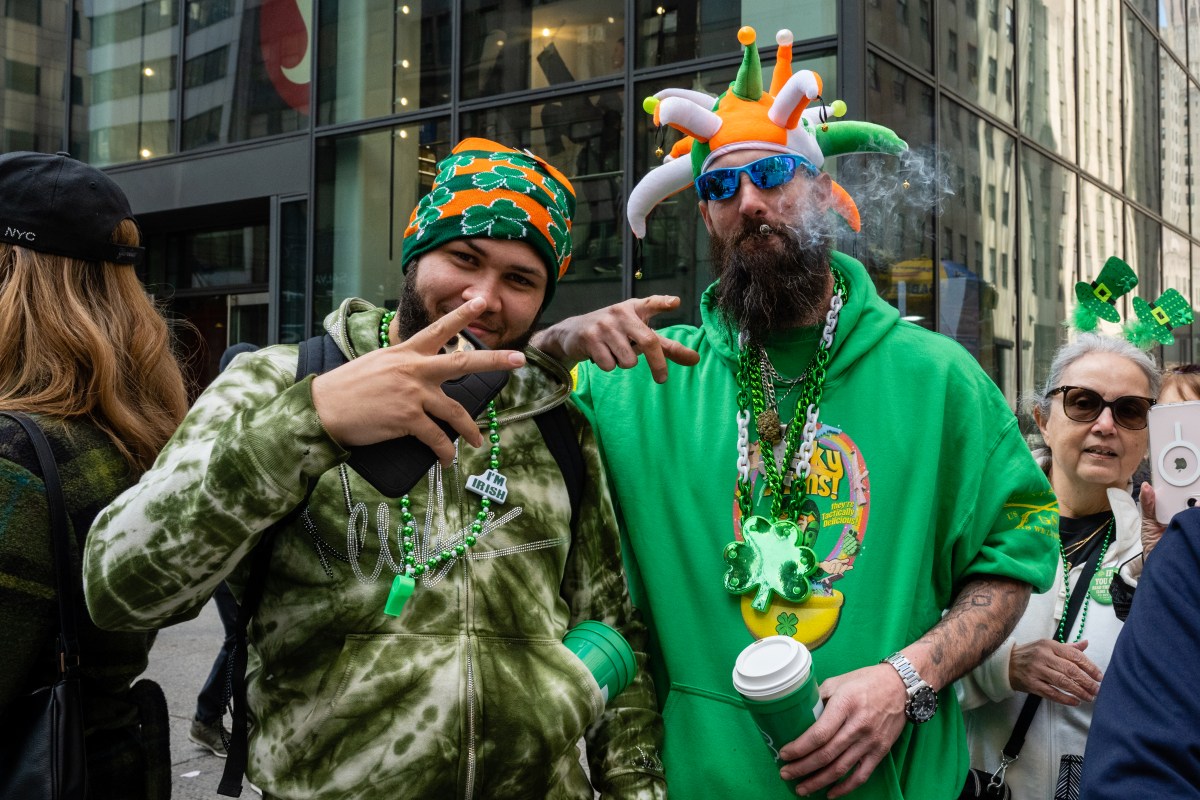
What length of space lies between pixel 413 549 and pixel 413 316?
46 cm

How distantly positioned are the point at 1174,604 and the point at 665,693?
46.0 inches

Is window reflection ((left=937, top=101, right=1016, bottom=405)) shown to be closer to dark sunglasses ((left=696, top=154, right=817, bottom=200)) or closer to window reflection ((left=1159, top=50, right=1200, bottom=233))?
dark sunglasses ((left=696, top=154, right=817, bottom=200))

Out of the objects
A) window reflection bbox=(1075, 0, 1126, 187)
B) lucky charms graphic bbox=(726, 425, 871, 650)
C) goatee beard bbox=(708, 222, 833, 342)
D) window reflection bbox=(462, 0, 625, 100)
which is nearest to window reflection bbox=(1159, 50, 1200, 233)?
window reflection bbox=(1075, 0, 1126, 187)

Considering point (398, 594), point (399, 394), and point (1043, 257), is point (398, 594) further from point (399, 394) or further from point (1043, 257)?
point (1043, 257)

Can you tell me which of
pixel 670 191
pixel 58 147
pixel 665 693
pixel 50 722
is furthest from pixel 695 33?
pixel 58 147

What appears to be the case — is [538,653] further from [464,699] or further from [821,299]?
[821,299]

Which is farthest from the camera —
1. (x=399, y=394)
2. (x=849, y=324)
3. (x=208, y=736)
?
(x=208, y=736)

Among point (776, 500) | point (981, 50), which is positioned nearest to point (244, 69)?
point (981, 50)

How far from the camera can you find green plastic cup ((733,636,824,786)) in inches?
67.4

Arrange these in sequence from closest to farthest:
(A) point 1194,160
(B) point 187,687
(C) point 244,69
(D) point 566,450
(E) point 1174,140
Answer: (D) point 566,450 < (B) point 187,687 < (C) point 244,69 < (E) point 1174,140 < (A) point 1194,160

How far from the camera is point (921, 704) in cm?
195

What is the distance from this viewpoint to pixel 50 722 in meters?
1.78

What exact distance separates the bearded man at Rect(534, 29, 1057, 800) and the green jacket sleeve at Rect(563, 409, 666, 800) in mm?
106

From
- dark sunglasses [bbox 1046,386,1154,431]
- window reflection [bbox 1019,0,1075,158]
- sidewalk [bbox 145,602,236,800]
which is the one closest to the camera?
dark sunglasses [bbox 1046,386,1154,431]
